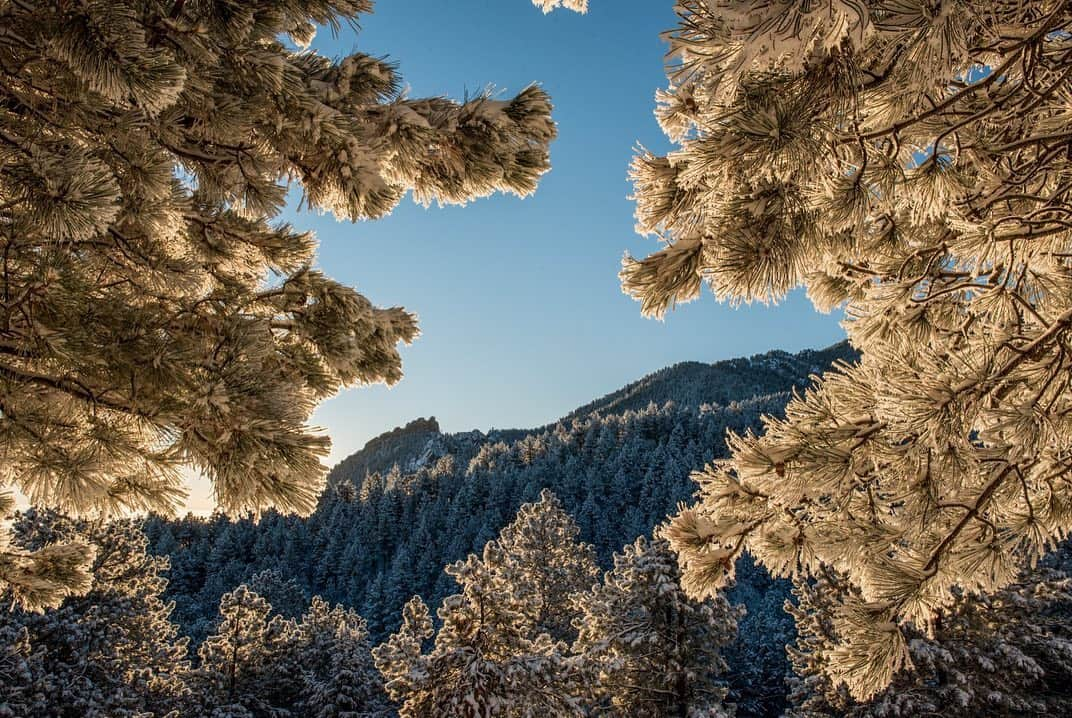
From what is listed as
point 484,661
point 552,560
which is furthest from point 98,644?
point 552,560

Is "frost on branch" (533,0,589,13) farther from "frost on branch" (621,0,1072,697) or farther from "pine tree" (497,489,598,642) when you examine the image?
"pine tree" (497,489,598,642)

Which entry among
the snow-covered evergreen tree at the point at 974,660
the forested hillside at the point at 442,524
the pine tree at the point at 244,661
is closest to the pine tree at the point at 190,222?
the snow-covered evergreen tree at the point at 974,660

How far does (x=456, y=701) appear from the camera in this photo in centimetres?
1091

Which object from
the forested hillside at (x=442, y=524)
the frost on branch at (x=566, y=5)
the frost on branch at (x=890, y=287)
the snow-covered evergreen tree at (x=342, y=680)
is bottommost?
the snow-covered evergreen tree at (x=342, y=680)

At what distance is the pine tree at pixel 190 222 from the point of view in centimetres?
254

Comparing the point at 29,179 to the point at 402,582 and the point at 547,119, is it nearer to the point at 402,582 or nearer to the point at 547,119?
the point at 547,119

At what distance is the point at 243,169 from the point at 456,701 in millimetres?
10771

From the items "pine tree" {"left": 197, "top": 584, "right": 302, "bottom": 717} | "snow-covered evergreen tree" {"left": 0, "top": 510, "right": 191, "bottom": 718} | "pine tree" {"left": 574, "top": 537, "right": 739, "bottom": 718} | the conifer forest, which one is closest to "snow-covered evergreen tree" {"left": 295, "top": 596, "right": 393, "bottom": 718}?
"pine tree" {"left": 197, "top": 584, "right": 302, "bottom": 717}

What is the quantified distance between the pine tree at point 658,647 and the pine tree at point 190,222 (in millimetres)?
10834

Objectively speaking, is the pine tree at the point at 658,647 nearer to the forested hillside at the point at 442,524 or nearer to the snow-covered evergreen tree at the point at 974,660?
the snow-covered evergreen tree at the point at 974,660

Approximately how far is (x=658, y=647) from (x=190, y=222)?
13.2 meters

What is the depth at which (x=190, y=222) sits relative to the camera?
4.14 metres

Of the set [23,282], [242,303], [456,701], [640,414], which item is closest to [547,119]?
[242,303]

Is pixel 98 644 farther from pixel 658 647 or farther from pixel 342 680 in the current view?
pixel 658 647
